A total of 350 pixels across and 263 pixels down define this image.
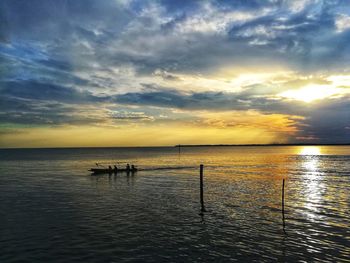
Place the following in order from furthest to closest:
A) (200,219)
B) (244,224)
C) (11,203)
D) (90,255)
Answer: (11,203), (200,219), (244,224), (90,255)

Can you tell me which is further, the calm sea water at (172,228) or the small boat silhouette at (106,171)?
the small boat silhouette at (106,171)

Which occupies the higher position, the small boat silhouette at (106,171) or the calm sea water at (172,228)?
the small boat silhouette at (106,171)

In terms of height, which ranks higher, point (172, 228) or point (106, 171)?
point (106, 171)

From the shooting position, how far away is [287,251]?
20062 mm

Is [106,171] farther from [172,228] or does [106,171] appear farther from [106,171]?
[172,228]

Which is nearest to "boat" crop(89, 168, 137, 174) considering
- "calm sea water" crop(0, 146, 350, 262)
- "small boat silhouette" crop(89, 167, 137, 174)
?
"small boat silhouette" crop(89, 167, 137, 174)

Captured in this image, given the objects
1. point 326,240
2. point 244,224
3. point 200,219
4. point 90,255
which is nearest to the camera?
point 90,255

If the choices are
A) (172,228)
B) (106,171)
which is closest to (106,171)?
(106,171)

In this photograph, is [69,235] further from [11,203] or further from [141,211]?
[11,203]

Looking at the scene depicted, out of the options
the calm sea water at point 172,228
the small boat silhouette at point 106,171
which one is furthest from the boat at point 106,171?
the calm sea water at point 172,228

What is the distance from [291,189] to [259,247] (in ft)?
98.6

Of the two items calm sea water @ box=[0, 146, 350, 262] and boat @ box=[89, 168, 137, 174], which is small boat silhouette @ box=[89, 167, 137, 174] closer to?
boat @ box=[89, 168, 137, 174]

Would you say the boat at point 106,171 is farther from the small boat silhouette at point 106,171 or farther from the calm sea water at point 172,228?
the calm sea water at point 172,228

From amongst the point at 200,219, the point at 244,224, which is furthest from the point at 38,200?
the point at 244,224
